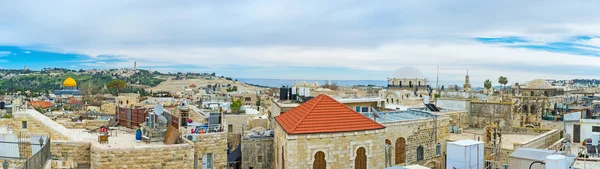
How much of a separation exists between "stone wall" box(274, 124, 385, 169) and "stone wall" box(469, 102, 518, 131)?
745 inches

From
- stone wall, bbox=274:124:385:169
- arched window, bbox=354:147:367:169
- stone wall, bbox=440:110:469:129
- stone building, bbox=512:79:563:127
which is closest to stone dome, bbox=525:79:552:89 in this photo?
stone building, bbox=512:79:563:127

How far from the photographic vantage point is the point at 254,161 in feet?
75.3

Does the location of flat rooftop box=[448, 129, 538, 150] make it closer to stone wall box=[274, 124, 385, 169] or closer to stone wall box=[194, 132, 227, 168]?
stone wall box=[274, 124, 385, 169]

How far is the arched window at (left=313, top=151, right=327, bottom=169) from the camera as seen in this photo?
62.1 ft

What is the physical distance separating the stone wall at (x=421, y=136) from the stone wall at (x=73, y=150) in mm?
13792

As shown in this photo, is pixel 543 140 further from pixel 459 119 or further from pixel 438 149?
pixel 438 149

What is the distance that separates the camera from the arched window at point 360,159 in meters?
19.7

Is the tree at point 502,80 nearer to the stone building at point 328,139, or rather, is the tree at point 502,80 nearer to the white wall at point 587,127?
the white wall at point 587,127

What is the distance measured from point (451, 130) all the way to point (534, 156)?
1629cm

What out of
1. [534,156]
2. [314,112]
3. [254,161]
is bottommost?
[254,161]

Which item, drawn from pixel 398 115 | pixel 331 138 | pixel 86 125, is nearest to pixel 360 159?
pixel 331 138

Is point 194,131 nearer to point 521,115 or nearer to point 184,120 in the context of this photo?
point 184,120

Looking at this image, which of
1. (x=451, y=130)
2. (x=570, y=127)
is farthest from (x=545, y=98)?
(x=451, y=130)

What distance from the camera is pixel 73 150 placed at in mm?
Answer: 15781
